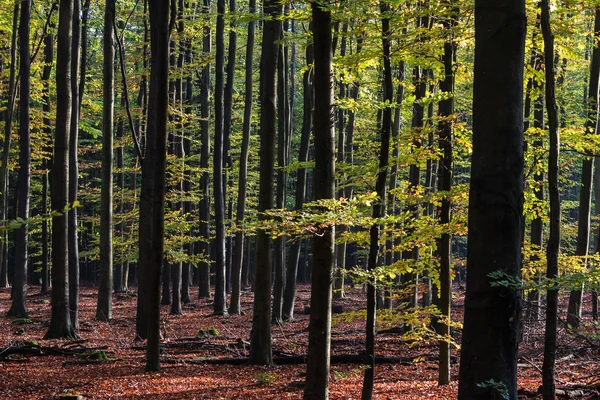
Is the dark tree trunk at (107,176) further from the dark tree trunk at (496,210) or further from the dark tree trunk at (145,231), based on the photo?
the dark tree trunk at (496,210)

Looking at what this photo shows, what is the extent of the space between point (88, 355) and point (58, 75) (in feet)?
21.9

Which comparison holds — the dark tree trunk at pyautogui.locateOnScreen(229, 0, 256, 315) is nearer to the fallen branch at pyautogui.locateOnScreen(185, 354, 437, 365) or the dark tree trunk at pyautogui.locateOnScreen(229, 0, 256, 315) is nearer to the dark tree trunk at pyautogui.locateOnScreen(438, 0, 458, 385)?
the fallen branch at pyautogui.locateOnScreen(185, 354, 437, 365)

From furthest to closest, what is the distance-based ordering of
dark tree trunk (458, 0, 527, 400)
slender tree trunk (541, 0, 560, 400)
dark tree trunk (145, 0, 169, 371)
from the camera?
dark tree trunk (145, 0, 169, 371), slender tree trunk (541, 0, 560, 400), dark tree trunk (458, 0, 527, 400)

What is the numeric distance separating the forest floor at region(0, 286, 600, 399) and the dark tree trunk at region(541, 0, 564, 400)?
77cm

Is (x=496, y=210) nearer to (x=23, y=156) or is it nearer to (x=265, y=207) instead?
(x=265, y=207)

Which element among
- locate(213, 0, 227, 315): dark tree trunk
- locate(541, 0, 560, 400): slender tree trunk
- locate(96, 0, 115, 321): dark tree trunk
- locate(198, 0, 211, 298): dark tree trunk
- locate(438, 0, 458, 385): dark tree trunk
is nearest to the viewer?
locate(541, 0, 560, 400): slender tree trunk

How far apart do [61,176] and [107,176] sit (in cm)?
412

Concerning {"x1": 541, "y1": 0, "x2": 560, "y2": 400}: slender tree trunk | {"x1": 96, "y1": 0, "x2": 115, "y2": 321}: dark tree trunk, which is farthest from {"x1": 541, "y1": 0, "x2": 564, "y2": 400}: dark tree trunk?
{"x1": 96, "y1": 0, "x2": 115, "y2": 321}: dark tree trunk

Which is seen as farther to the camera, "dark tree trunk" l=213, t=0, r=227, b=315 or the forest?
"dark tree trunk" l=213, t=0, r=227, b=315

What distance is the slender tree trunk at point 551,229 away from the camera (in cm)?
654

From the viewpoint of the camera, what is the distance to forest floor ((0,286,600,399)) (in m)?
9.24

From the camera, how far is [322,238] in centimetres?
707

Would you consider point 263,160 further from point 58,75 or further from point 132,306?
point 132,306

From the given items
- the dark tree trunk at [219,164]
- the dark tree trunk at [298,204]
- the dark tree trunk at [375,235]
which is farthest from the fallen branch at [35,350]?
the dark tree trunk at [219,164]
